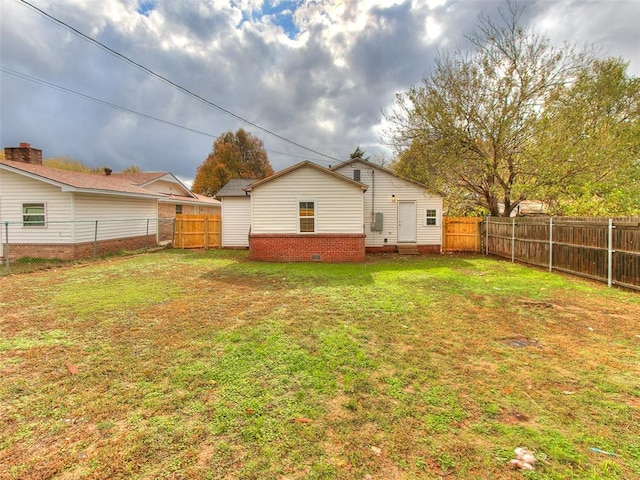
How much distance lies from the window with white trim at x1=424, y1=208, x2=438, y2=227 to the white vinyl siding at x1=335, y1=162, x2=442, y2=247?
9cm

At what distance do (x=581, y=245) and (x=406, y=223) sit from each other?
24.7 ft

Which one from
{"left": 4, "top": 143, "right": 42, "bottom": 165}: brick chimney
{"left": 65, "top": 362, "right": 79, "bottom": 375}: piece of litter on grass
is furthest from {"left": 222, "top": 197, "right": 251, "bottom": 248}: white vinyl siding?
{"left": 65, "top": 362, "right": 79, "bottom": 375}: piece of litter on grass

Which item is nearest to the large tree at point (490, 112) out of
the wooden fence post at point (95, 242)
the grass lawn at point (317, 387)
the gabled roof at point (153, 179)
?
the grass lawn at point (317, 387)

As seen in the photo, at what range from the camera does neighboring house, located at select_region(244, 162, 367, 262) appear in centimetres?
1220

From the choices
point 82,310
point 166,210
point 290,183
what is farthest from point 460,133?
point 166,210

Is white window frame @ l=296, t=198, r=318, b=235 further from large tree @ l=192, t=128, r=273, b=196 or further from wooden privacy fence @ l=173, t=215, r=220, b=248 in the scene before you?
large tree @ l=192, t=128, r=273, b=196

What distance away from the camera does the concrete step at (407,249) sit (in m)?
15.4

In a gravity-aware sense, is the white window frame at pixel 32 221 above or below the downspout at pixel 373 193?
below

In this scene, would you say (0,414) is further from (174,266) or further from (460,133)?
(460,133)

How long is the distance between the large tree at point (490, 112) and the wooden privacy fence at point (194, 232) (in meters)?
10.7

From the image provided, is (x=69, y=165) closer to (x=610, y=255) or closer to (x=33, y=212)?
(x=33, y=212)

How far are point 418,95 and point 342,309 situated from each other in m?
11.5

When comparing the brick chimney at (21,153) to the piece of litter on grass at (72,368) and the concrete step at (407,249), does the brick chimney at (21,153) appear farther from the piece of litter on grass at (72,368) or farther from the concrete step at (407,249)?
the concrete step at (407,249)

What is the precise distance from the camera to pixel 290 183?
12.2m
